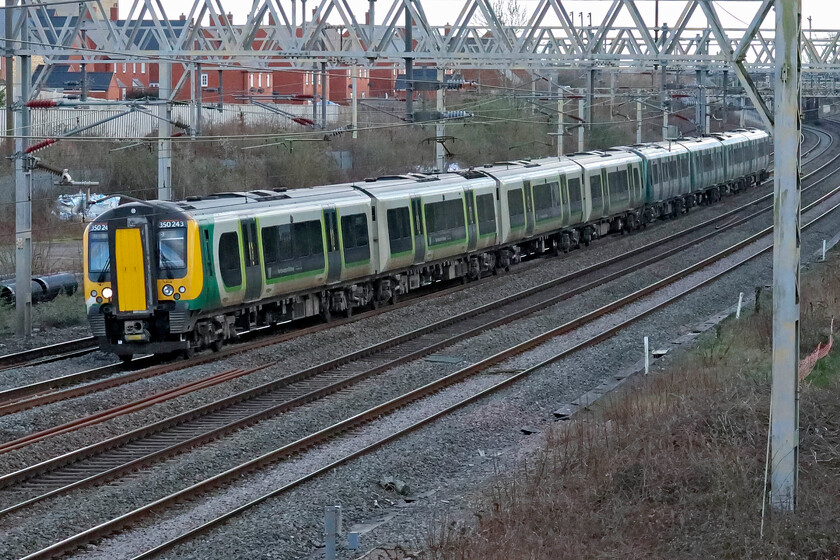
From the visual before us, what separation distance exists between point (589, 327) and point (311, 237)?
5109mm

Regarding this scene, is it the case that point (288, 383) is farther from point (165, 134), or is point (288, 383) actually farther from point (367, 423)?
point (165, 134)

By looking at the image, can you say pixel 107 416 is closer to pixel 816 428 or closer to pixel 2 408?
pixel 2 408

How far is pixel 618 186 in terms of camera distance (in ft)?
111

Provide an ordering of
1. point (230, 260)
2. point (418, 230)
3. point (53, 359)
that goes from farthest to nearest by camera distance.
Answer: point (418, 230) < point (53, 359) < point (230, 260)

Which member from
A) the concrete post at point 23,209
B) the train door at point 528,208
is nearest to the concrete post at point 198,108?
the concrete post at point 23,209

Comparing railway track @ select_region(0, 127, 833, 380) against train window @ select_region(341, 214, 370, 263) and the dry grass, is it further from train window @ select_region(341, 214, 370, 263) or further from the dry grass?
the dry grass

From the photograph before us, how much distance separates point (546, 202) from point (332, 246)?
10212 mm

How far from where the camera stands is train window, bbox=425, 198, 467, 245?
76.7 feet

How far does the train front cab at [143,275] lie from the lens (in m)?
16.6

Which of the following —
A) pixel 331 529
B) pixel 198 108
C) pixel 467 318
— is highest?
pixel 198 108

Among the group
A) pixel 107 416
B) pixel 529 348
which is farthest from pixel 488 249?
pixel 107 416

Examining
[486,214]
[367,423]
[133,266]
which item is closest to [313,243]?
[133,266]

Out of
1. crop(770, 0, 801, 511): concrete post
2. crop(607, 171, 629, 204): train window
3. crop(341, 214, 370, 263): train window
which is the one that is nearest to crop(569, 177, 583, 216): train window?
crop(607, 171, 629, 204): train window

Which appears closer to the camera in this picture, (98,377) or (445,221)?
(98,377)
